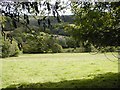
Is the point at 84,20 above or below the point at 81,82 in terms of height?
above

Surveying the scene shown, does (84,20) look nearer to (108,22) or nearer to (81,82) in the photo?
(108,22)

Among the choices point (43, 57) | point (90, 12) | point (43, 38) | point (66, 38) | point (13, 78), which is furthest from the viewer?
point (43, 57)

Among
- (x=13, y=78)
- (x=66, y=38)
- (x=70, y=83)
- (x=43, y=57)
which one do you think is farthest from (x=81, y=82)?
(x=43, y=57)

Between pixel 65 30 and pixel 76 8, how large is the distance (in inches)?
38.0

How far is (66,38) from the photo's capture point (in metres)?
11.3

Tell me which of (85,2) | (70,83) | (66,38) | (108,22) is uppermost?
(85,2)

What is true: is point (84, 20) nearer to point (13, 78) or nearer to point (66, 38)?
point (66, 38)

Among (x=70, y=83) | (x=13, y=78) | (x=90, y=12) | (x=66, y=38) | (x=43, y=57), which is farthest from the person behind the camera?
(x=43, y=57)

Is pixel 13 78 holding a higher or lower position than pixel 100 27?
lower

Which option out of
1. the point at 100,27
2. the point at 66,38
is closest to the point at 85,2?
the point at 100,27

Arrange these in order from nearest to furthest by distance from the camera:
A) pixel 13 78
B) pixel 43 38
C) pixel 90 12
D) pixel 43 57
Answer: pixel 43 38, pixel 90 12, pixel 13 78, pixel 43 57

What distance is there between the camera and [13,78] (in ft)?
43.6

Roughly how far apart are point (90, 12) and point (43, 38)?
6.46 ft

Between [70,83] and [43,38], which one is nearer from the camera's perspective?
[43,38]
